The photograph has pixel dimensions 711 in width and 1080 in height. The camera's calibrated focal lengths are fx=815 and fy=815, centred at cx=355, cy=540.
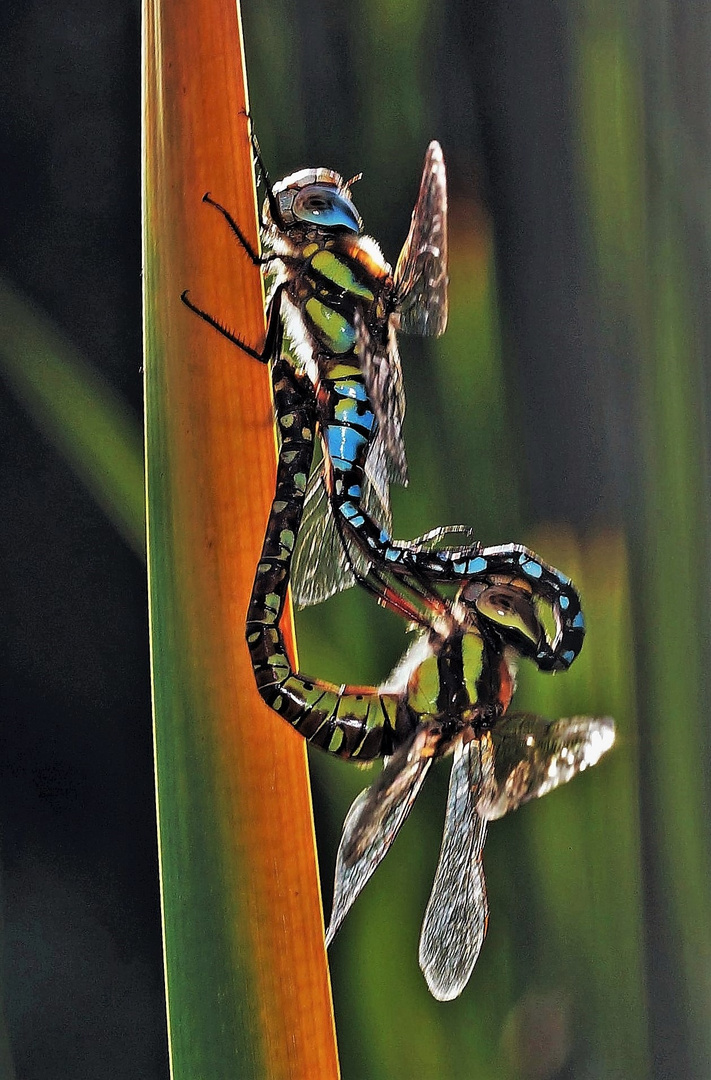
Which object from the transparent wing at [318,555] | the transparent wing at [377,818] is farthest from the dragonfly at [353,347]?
the transparent wing at [377,818]

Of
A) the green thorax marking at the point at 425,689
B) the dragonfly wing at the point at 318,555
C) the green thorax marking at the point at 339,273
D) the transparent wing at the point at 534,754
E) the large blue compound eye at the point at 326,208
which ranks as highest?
the large blue compound eye at the point at 326,208

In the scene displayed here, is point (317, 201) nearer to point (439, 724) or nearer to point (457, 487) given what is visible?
point (457, 487)

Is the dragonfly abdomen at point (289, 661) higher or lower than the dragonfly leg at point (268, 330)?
lower

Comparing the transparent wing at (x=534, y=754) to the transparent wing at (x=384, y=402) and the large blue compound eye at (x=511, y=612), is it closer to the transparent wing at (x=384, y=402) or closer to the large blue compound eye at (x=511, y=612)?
the large blue compound eye at (x=511, y=612)

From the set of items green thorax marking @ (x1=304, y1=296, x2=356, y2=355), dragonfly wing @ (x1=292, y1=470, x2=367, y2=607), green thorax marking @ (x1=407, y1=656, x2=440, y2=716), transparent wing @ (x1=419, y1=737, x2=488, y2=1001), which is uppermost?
green thorax marking @ (x1=304, y1=296, x2=356, y2=355)

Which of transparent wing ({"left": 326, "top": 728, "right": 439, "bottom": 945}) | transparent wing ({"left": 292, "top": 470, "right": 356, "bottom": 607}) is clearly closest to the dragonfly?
transparent wing ({"left": 292, "top": 470, "right": 356, "bottom": 607})

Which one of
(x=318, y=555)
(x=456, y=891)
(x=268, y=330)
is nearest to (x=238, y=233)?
(x=268, y=330)

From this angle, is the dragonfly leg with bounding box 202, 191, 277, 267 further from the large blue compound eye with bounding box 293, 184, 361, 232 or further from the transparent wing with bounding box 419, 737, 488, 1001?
the transparent wing with bounding box 419, 737, 488, 1001
